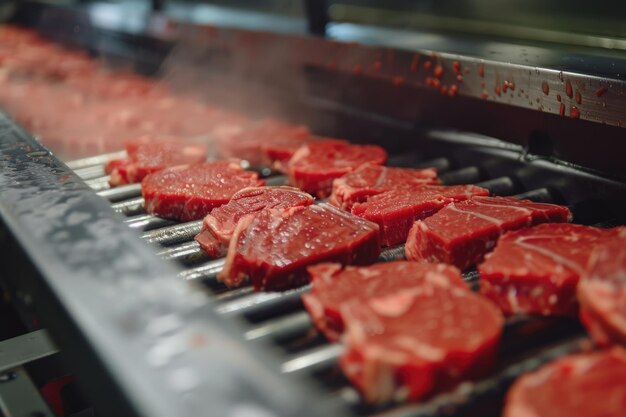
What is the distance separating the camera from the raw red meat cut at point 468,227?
2297 millimetres

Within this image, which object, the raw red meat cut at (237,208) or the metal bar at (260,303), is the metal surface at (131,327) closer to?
the metal bar at (260,303)

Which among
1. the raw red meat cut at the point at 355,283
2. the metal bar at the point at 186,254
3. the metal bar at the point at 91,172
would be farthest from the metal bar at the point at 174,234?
the metal bar at the point at 91,172

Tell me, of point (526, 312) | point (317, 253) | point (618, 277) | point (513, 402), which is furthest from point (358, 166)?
point (513, 402)

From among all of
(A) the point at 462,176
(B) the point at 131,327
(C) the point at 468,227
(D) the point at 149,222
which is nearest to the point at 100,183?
(D) the point at 149,222

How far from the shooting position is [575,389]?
1513 mm

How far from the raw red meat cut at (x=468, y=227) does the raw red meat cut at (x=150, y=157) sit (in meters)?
1.55

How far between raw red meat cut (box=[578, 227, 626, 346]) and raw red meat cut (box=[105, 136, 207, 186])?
2.25 metres

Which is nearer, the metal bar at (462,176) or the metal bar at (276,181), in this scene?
the metal bar at (462,176)

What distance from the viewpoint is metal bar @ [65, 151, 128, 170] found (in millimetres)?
3752

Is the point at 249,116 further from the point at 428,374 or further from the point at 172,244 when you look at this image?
the point at 428,374

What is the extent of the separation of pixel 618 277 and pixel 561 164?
1249 mm

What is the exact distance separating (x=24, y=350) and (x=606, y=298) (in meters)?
1.91

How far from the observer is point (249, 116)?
5.04 m

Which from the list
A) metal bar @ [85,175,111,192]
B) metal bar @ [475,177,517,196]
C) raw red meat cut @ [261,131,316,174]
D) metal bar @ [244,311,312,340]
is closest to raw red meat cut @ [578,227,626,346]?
metal bar @ [244,311,312,340]
